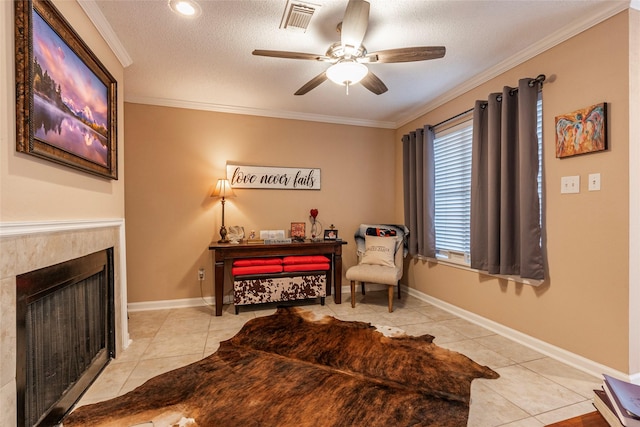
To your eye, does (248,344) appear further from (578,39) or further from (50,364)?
(578,39)

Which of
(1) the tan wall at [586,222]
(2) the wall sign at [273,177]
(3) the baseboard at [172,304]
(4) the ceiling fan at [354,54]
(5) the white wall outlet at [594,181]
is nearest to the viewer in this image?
(4) the ceiling fan at [354,54]

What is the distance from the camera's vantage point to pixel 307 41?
2320mm

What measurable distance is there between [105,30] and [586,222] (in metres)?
3.83

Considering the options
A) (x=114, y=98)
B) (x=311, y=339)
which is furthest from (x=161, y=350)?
(x=114, y=98)

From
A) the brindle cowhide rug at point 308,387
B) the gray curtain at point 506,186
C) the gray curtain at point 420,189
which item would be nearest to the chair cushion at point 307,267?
the brindle cowhide rug at point 308,387

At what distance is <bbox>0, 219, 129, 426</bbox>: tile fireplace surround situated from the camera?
1.17 meters

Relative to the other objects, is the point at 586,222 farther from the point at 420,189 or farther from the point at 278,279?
the point at 278,279

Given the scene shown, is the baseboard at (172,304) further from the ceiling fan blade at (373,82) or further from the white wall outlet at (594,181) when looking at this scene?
the white wall outlet at (594,181)

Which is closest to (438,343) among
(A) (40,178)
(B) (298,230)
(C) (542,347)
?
(C) (542,347)

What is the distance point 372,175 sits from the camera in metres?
4.34

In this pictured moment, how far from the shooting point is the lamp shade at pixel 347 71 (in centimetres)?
204

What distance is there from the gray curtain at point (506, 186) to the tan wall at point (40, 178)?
10.6 feet

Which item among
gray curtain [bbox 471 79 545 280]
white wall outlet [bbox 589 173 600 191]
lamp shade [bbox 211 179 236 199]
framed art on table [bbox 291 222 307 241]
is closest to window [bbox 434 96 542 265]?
gray curtain [bbox 471 79 545 280]

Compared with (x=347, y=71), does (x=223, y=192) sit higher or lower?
lower
